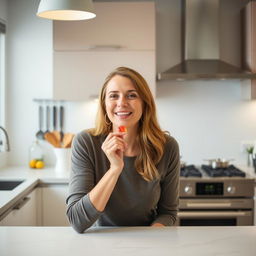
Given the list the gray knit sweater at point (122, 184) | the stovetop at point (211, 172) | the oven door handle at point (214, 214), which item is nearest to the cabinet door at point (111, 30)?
the stovetop at point (211, 172)

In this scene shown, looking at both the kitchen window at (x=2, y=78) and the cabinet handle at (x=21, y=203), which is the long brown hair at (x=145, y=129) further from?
the kitchen window at (x=2, y=78)

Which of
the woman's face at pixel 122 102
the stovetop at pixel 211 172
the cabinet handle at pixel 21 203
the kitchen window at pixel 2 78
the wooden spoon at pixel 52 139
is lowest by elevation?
the cabinet handle at pixel 21 203

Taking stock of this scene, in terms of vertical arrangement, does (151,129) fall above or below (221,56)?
below

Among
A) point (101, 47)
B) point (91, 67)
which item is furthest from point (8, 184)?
point (101, 47)

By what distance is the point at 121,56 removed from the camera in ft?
11.8

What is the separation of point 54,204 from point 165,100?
137 cm

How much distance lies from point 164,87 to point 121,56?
1.92 feet

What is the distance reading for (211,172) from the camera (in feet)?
11.4

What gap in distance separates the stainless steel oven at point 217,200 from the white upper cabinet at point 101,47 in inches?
33.3

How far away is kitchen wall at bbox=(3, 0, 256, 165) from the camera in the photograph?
395cm

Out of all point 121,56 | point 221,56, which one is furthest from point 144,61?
point 221,56

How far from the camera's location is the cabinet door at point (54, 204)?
11.0ft

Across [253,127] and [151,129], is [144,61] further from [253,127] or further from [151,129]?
[151,129]

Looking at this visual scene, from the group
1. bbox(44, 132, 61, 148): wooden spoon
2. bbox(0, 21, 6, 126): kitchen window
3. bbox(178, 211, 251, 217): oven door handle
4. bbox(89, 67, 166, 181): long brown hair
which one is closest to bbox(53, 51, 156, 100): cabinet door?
bbox(44, 132, 61, 148): wooden spoon
